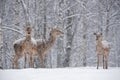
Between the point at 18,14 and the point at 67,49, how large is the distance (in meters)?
2.78

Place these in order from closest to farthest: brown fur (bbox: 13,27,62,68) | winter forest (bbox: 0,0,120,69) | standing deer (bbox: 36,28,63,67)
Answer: brown fur (bbox: 13,27,62,68) < standing deer (bbox: 36,28,63,67) < winter forest (bbox: 0,0,120,69)

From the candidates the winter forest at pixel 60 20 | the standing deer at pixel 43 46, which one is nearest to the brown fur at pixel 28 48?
the standing deer at pixel 43 46

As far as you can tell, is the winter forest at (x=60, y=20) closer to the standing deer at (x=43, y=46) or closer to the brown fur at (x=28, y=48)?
the standing deer at (x=43, y=46)

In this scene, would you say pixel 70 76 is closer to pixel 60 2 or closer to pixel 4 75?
pixel 4 75

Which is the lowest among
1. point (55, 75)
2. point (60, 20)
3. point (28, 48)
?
point (55, 75)

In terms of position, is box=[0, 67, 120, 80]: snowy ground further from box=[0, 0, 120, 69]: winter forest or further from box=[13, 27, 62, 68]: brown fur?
box=[0, 0, 120, 69]: winter forest

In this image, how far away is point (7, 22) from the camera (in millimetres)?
18094

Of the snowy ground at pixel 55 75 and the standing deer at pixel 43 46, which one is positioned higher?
the standing deer at pixel 43 46

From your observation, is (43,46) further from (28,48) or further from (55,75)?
(55,75)

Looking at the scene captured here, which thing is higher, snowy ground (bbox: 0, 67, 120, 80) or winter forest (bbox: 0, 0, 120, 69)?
winter forest (bbox: 0, 0, 120, 69)

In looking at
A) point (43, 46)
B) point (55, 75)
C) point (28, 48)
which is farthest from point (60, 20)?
point (55, 75)

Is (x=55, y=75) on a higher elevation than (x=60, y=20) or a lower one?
lower

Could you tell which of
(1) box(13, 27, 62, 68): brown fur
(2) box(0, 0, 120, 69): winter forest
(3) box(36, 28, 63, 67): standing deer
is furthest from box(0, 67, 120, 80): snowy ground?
(2) box(0, 0, 120, 69): winter forest

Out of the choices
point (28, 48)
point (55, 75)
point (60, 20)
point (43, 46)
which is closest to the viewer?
point (55, 75)
